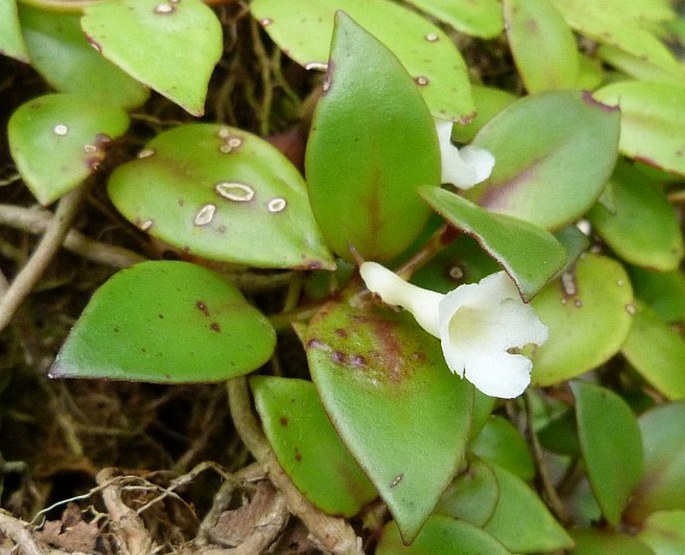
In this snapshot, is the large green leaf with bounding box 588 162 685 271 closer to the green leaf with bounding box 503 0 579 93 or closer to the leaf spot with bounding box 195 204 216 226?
the green leaf with bounding box 503 0 579 93

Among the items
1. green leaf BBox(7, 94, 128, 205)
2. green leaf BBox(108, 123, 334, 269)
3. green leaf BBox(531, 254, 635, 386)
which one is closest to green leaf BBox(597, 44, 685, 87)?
green leaf BBox(531, 254, 635, 386)

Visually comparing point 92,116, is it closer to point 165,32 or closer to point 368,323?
point 165,32

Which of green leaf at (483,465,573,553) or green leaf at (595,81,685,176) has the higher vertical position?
green leaf at (595,81,685,176)

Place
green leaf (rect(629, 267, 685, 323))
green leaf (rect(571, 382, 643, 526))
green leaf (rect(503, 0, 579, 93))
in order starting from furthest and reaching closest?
green leaf (rect(629, 267, 685, 323)), green leaf (rect(503, 0, 579, 93)), green leaf (rect(571, 382, 643, 526))

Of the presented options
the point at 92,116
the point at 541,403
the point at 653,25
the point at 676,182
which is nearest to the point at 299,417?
the point at 92,116

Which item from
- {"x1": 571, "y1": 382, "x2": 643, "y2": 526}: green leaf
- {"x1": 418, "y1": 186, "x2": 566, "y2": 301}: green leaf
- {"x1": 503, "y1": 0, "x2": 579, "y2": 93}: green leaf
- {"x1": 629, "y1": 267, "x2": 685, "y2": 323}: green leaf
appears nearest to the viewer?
{"x1": 418, "y1": 186, "x2": 566, "y2": 301}: green leaf

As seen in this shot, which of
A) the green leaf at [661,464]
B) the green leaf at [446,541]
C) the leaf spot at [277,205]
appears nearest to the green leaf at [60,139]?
the leaf spot at [277,205]

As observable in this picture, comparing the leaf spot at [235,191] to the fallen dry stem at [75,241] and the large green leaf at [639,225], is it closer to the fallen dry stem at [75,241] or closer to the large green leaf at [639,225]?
the fallen dry stem at [75,241]
